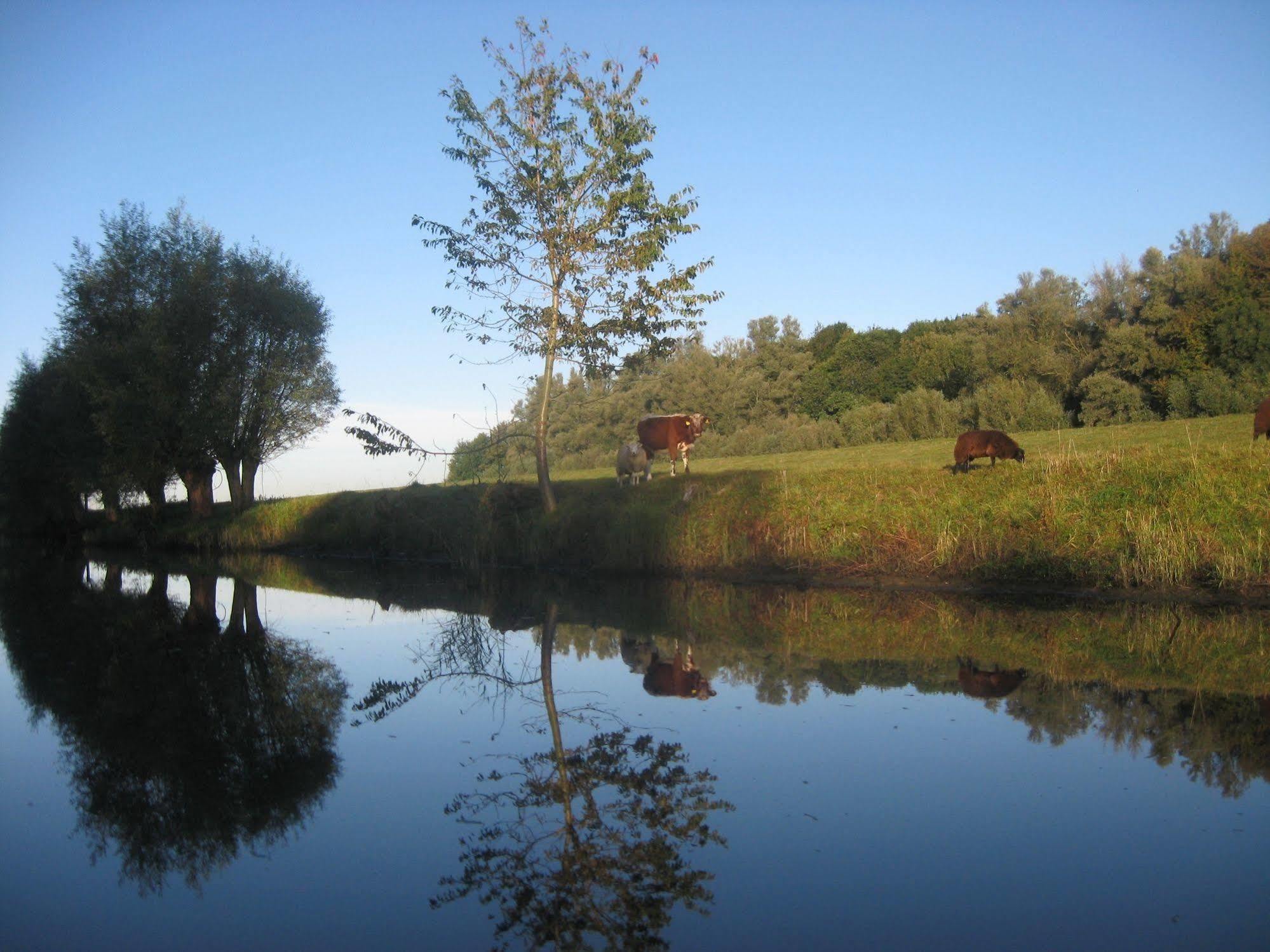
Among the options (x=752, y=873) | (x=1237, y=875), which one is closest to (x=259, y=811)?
(x=752, y=873)

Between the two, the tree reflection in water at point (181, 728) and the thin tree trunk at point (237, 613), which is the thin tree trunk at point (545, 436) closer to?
the thin tree trunk at point (237, 613)

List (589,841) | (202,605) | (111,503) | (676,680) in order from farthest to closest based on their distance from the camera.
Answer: (111,503) < (202,605) < (676,680) < (589,841)

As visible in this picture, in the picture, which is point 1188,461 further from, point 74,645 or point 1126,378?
Result: point 1126,378

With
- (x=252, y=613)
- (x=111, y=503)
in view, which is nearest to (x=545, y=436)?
(x=252, y=613)

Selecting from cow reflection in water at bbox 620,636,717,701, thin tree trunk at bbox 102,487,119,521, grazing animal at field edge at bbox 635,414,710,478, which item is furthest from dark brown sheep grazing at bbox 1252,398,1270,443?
thin tree trunk at bbox 102,487,119,521

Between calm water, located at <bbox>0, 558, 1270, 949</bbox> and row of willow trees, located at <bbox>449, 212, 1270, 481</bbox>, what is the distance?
9.63 meters

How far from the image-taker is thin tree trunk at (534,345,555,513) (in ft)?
61.0

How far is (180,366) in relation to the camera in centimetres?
2856

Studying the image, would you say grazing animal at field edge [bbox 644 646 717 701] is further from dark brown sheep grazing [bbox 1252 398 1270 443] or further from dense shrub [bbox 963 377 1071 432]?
dense shrub [bbox 963 377 1071 432]

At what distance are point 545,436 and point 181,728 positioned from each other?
40.2 feet

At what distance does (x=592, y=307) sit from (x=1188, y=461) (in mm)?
10578

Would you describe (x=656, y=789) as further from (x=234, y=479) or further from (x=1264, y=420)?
(x=234, y=479)

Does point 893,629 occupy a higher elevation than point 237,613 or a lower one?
lower

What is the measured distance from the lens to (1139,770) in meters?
5.86
